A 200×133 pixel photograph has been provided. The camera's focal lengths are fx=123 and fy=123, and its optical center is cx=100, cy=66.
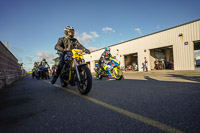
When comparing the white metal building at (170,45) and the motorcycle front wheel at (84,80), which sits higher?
the white metal building at (170,45)

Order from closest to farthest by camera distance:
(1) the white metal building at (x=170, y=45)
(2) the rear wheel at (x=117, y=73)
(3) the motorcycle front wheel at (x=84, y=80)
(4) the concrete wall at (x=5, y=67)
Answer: (3) the motorcycle front wheel at (x=84, y=80) → (4) the concrete wall at (x=5, y=67) → (2) the rear wheel at (x=117, y=73) → (1) the white metal building at (x=170, y=45)

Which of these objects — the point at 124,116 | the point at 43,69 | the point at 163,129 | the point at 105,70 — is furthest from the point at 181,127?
the point at 43,69

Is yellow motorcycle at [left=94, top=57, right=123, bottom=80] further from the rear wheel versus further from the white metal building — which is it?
the white metal building

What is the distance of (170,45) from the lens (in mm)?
16594

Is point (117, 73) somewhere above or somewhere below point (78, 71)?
below

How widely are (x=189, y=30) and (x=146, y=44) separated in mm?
5795

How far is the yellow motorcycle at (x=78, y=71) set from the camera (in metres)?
3.24

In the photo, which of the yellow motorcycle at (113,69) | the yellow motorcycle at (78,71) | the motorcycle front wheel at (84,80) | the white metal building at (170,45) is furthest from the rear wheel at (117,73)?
the white metal building at (170,45)

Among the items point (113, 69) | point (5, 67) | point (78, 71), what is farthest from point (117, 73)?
point (5, 67)

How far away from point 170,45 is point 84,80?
16805 millimetres

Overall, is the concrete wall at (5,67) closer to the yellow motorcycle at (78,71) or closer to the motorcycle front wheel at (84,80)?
the yellow motorcycle at (78,71)

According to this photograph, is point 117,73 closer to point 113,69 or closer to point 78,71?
point 113,69

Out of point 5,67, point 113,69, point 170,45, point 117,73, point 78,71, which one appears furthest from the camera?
point 170,45

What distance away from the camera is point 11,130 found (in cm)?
141
